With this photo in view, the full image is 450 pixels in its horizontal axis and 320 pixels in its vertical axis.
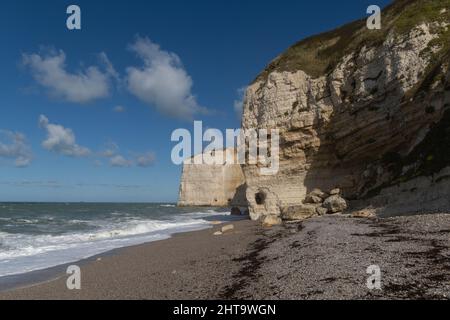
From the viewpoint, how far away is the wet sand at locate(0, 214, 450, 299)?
7.96 metres

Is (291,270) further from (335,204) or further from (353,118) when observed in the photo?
(353,118)

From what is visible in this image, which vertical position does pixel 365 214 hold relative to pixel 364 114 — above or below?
below


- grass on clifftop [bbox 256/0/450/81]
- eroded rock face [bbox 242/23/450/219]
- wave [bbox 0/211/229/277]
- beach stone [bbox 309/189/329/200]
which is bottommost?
wave [bbox 0/211/229/277]

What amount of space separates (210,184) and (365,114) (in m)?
73.8

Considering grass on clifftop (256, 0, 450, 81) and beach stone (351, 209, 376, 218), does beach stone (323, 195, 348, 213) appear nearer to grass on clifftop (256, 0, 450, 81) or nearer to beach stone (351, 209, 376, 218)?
beach stone (351, 209, 376, 218)

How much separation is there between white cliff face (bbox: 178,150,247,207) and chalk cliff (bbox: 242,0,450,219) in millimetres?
62401

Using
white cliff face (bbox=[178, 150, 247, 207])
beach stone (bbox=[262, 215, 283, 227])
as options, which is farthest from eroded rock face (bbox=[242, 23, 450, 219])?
white cliff face (bbox=[178, 150, 247, 207])

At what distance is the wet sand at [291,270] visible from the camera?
26.1 ft

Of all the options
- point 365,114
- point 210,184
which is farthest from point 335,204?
point 210,184

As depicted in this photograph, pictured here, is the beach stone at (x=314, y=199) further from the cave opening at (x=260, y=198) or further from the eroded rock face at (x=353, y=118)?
the cave opening at (x=260, y=198)

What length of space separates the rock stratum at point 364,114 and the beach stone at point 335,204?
0.71 m

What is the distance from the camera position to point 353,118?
28719 mm
